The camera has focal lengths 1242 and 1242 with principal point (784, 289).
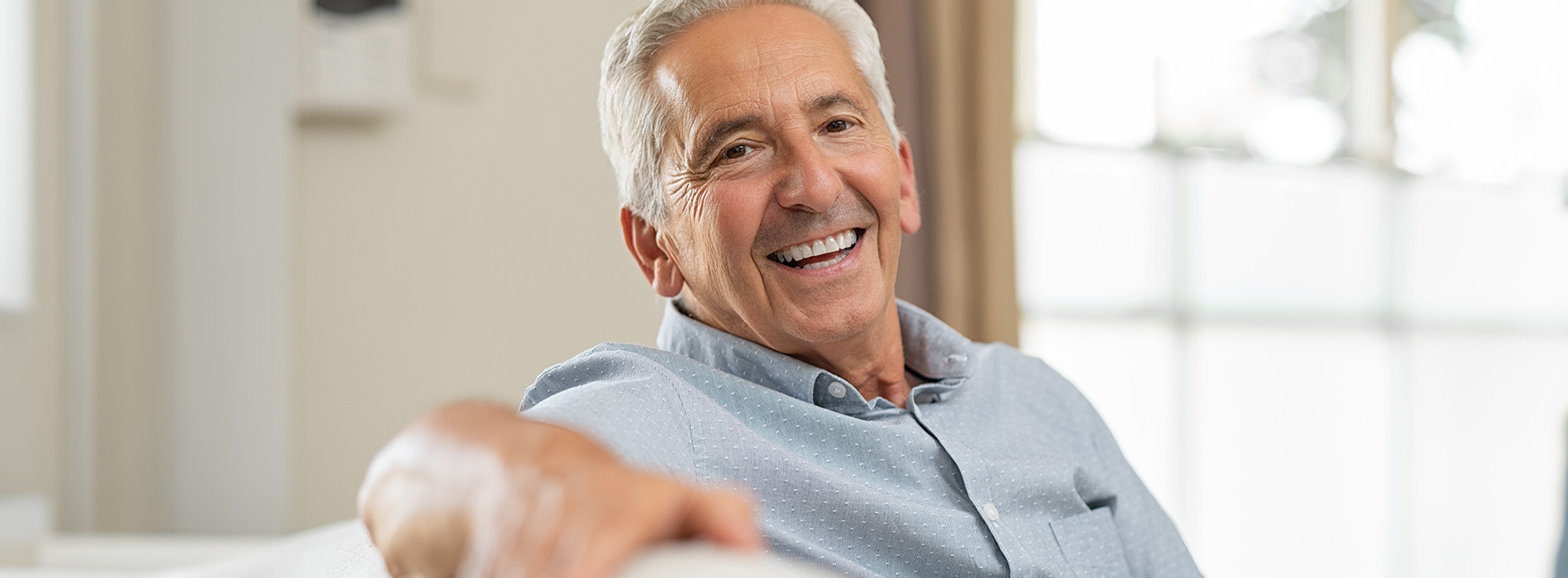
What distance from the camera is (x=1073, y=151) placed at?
3.78m

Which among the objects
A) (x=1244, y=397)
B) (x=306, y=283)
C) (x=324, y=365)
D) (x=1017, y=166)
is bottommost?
(x=1244, y=397)

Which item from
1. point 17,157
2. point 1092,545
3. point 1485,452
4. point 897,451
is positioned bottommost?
point 1485,452

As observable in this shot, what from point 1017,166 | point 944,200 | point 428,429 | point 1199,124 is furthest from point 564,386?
point 1199,124

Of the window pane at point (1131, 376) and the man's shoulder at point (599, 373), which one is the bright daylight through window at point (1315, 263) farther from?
the man's shoulder at point (599, 373)

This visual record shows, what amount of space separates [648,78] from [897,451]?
467 millimetres

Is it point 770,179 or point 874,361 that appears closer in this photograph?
point 770,179

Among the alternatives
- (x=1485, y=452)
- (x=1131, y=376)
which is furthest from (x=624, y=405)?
(x=1485, y=452)

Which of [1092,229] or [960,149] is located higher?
[960,149]

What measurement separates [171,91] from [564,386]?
1952 millimetres

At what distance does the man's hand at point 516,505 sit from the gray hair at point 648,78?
0.75 m

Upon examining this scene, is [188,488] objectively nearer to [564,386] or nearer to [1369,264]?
[564,386]

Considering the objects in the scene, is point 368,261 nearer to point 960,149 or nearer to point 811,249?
point 960,149

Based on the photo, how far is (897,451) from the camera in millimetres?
1197

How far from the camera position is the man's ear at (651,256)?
53.9 inches
